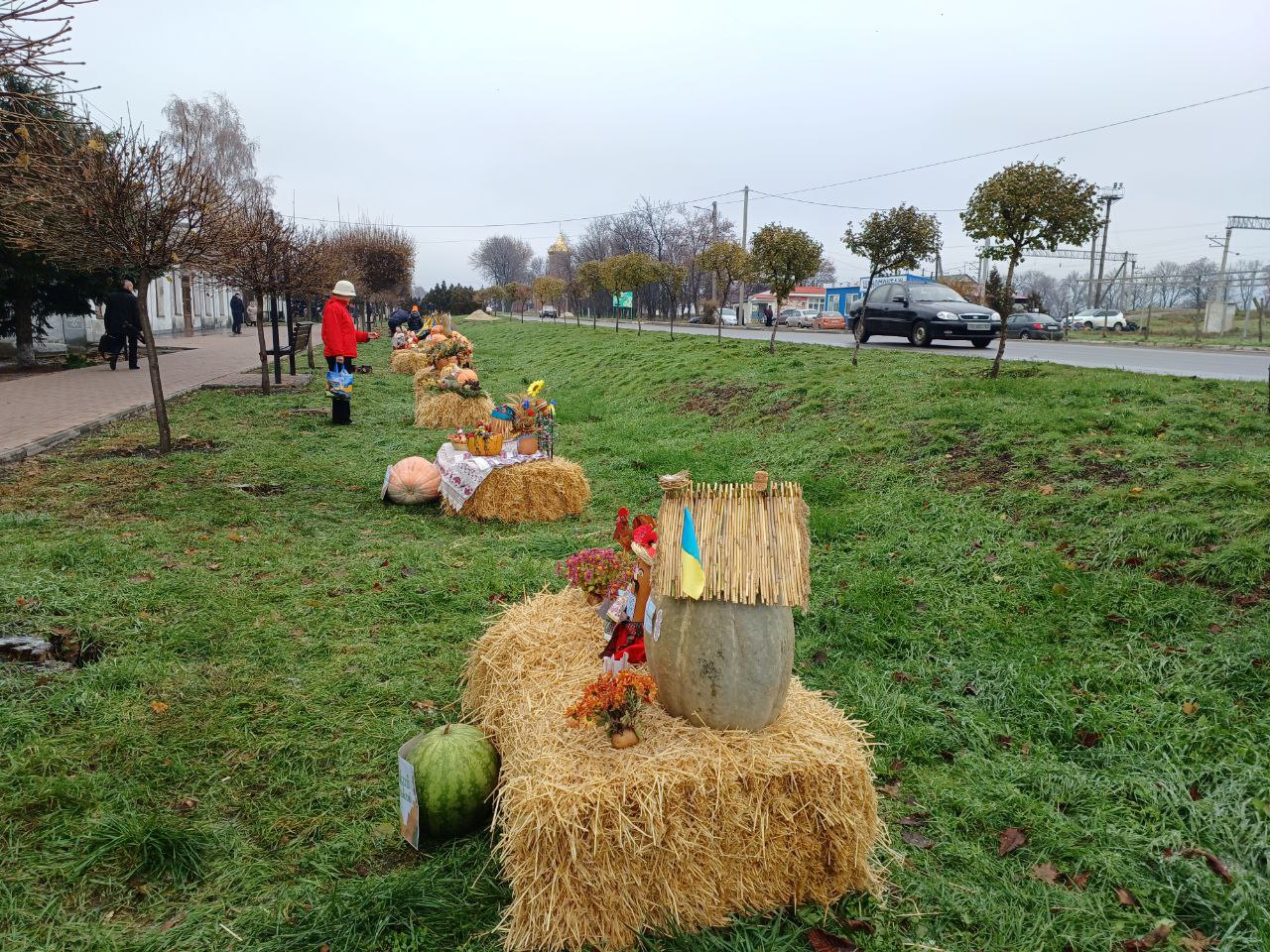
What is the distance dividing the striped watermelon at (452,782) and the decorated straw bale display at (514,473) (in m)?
4.81

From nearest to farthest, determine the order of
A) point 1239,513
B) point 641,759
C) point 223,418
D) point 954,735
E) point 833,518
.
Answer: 1. point 641,759
2. point 954,735
3. point 1239,513
4. point 833,518
5. point 223,418

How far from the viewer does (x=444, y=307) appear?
223ft

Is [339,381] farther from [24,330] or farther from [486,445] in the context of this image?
[24,330]

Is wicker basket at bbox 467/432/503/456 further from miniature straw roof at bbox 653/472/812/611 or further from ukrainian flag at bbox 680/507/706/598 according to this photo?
ukrainian flag at bbox 680/507/706/598

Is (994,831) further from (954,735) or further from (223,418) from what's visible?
(223,418)

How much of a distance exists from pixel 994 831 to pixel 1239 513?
11.8 ft

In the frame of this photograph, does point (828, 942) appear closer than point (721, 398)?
Yes

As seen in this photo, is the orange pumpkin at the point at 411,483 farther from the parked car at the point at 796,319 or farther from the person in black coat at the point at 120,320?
the parked car at the point at 796,319

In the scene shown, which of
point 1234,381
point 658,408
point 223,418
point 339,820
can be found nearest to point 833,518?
point 339,820

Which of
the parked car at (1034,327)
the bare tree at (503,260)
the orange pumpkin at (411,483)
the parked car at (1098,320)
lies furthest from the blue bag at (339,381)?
the bare tree at (503,260)

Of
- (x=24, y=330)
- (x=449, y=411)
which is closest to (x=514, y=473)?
(x=449, y=411)

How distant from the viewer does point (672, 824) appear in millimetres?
2664

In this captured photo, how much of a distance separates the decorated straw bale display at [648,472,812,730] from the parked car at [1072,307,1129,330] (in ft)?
137

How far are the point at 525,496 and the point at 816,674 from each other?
4106 mm
